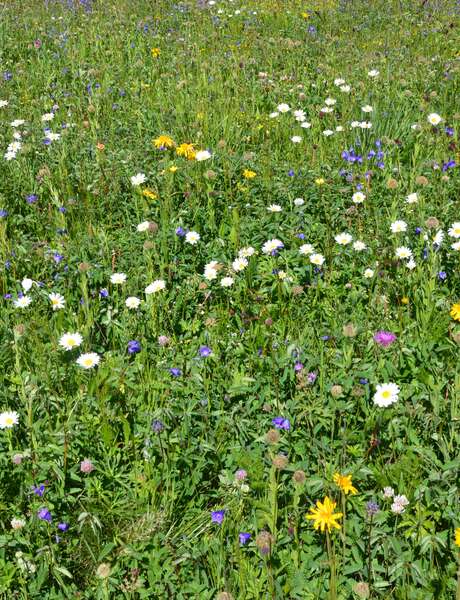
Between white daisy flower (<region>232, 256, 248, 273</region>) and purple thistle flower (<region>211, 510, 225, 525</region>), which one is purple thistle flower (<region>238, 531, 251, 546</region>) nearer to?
purple thistle flower (<region>211, 510, 225, 525</region>)

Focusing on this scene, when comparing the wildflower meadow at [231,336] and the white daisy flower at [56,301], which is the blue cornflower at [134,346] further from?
the white daisy flower at [56,301]

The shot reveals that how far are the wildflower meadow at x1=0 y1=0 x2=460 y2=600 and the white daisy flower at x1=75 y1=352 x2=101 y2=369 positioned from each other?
0.4 inches

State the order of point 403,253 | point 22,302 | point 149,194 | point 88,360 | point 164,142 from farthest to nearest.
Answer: point 164,142 → point 149,194 → point 403,253 → point 22,302 → point 88,360

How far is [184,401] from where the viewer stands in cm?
221

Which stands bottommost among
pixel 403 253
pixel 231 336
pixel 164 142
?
pixel 231 336

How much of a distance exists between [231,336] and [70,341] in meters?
0.65

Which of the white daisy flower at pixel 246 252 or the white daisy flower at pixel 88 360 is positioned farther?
the white daisy flower at pixel 246 252

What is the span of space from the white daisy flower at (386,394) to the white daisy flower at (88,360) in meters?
1.03

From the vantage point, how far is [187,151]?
379 centimetres

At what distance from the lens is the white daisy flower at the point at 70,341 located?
2.53 meters

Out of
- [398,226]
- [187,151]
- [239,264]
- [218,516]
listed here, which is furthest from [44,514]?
[187,151]

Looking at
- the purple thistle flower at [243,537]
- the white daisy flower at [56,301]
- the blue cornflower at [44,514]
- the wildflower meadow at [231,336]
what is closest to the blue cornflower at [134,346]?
the wildflower meadow at [231,336]

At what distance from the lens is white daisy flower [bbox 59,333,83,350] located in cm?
253

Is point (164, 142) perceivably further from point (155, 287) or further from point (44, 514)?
point (44, 514)
